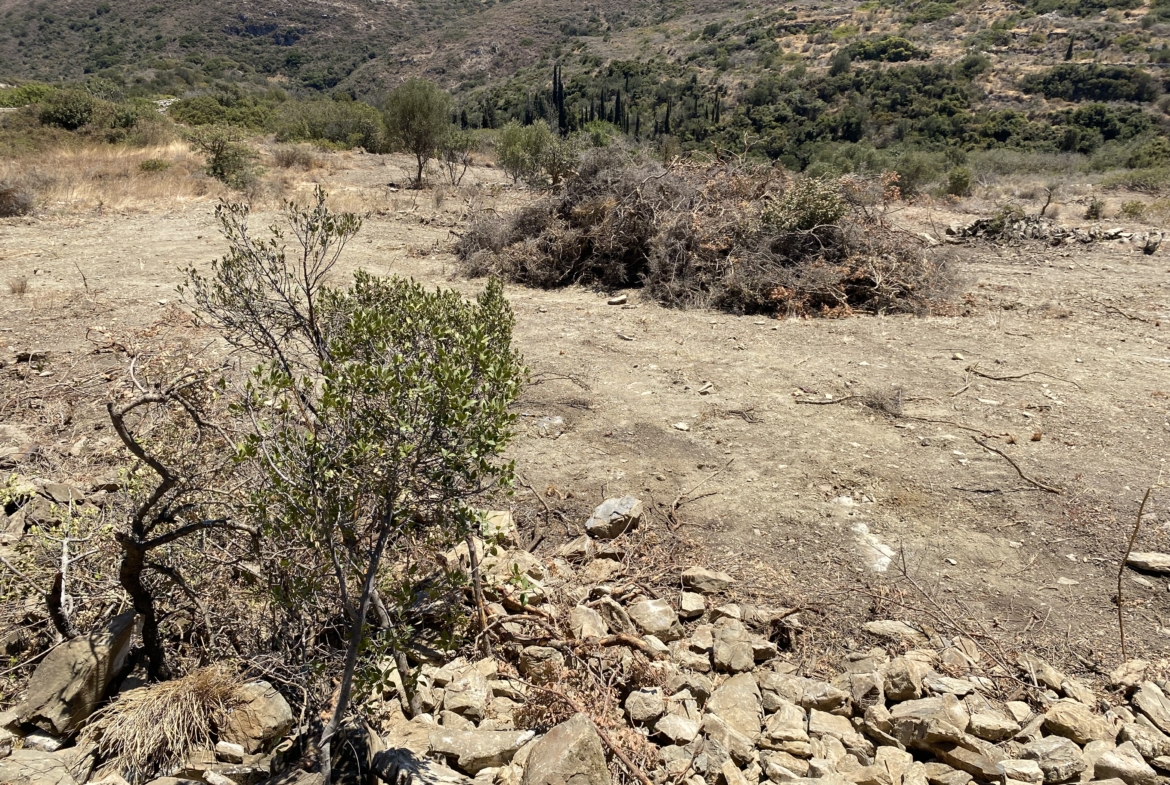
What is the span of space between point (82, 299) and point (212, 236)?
342cm

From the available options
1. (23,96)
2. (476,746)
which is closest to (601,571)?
(476,746)

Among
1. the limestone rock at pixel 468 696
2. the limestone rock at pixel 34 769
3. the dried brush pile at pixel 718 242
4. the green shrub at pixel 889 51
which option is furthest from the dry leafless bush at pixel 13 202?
the green shrub at pixel 889 51

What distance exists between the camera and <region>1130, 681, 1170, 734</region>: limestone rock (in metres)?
2.64

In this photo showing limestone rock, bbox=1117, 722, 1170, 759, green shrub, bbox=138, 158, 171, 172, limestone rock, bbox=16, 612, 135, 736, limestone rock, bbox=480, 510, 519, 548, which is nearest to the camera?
limestone rock, bbox=16, 612, 135, 736

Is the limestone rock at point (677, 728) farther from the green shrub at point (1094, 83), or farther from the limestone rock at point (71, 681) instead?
the green shrub at point (1094, 83)

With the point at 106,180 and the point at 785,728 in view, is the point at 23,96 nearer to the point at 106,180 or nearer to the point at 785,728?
the point at 106,180

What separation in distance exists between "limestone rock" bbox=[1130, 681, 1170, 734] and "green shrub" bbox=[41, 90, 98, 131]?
26.3 metres

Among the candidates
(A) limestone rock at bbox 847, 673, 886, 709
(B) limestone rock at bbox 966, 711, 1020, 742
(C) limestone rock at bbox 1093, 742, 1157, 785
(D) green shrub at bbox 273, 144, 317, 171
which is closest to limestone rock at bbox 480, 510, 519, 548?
(A) limestone rock at bbox 847, 673, 886, 709

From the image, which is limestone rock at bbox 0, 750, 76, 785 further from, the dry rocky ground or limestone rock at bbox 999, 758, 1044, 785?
limestone rock at bbox 999, 758, 1044, 785

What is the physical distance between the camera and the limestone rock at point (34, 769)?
1.93 m

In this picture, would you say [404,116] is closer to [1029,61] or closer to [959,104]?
[959,104]

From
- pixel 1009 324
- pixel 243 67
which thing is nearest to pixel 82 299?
pixel 1009 324

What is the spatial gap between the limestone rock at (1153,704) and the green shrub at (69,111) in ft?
86.4

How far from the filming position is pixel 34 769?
2014mm
